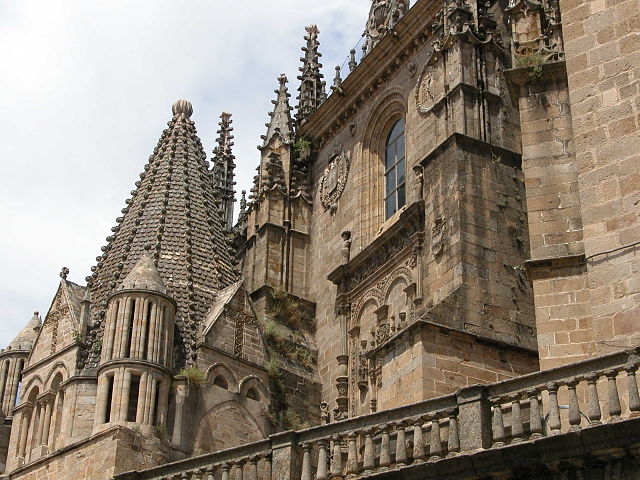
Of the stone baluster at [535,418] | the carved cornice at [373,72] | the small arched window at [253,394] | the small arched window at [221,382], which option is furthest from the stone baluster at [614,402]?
the carved cornice at [373,72]

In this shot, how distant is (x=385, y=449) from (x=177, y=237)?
500 inches

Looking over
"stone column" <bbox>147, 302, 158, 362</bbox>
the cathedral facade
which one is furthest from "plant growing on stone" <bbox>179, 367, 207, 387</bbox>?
"stone column" <bbox>147, 302, 158, 362</bbox>

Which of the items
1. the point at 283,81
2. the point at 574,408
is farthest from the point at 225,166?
the point at 574,408

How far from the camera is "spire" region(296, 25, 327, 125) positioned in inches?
1282

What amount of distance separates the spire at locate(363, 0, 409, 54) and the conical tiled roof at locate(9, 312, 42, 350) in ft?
33.5

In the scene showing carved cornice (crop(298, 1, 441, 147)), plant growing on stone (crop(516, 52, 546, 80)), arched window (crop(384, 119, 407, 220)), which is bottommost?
plant growing on stone (crop(516, 52, 546, 80))

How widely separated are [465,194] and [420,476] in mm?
9709

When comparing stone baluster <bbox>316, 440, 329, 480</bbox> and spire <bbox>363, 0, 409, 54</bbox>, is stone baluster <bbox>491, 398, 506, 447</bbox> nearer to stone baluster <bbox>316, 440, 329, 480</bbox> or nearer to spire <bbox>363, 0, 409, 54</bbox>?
stone baluster <bbox>316, 440, 329, 480</bbox>

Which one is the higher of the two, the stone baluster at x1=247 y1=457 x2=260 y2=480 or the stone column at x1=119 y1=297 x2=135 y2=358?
the stone column at x1=119 y1=297 x2=135 y2=358

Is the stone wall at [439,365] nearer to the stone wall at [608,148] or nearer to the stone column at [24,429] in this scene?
the stone wall at [608,148]

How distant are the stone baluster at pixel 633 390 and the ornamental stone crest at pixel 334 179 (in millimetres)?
16318

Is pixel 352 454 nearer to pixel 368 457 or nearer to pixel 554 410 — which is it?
pixel 368 457

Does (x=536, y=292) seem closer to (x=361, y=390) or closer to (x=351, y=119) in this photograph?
(x=361, y=390)

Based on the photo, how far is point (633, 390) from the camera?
13.4 metres
